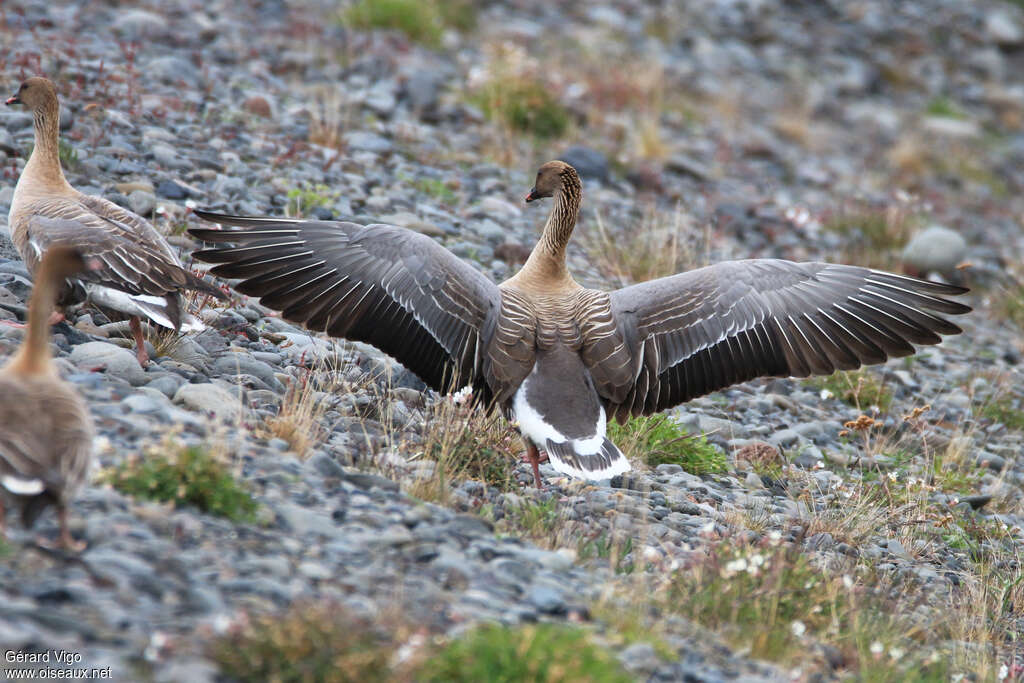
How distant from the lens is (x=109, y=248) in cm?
675

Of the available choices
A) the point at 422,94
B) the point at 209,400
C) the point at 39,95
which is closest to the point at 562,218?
the point at 209,400

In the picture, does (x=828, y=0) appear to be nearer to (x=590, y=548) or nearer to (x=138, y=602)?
(x=590, y=548)

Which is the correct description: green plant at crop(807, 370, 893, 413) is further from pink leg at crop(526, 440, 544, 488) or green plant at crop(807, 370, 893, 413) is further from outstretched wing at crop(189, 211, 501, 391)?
outstretched wing at crop(189, 211, 501, 391)

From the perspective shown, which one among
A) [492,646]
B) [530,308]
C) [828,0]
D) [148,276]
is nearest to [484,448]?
[530,308]

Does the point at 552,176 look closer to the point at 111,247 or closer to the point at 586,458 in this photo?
the point at 586,458

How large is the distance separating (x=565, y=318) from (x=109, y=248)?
9.10ft

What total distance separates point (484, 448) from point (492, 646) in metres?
2.76

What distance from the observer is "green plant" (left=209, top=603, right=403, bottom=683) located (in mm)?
4012

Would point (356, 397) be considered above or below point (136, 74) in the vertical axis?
below

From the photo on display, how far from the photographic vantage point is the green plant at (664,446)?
25.7ft

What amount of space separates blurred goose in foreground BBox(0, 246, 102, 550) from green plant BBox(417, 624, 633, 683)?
1515mm

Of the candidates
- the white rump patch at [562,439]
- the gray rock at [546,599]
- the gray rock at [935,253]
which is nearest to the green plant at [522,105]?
the gray rock at [935,253]

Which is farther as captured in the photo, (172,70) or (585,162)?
(585,162)

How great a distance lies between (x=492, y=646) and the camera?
14.0ft
